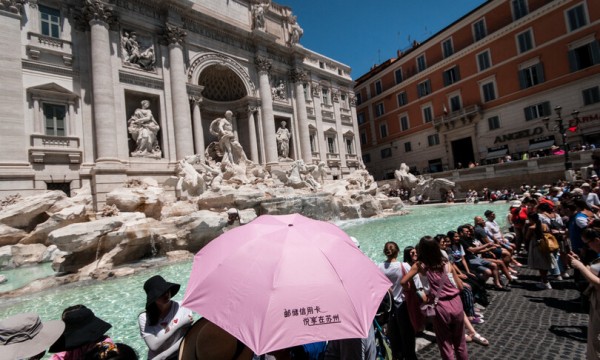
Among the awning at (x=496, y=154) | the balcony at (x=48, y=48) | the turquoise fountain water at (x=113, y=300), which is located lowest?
the turquoise fountain water at (x=113, y=300)

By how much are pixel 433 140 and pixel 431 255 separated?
95.9ft

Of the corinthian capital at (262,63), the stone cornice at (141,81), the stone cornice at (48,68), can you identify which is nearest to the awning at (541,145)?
the corinthian capital at (262,63)

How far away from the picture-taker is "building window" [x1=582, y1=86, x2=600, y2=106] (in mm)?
19016

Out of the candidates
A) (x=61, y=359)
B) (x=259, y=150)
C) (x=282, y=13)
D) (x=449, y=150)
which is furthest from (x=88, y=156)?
(x=449, y=150)

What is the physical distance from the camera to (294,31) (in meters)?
24.7

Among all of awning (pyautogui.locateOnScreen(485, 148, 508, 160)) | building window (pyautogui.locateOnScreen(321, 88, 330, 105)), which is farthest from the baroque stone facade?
awning (pyautogui.locateOnScreen(485, 148, 508, 160))

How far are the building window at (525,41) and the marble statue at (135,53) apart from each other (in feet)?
83.3

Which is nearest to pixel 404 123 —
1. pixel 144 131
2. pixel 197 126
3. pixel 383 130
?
pixel 383 130

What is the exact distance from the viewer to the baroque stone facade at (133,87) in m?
12.5

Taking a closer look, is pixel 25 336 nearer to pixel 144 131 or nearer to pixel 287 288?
pixel 287 288

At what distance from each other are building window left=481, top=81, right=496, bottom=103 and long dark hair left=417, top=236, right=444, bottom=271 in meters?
26.9

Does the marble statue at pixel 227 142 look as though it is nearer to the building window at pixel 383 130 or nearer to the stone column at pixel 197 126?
the stone column at pixel 197 126

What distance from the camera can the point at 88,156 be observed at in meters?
13.8

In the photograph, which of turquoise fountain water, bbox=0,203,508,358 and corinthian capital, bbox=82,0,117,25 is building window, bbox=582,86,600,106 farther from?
corinthian capital, bbox=82,0,117,25
